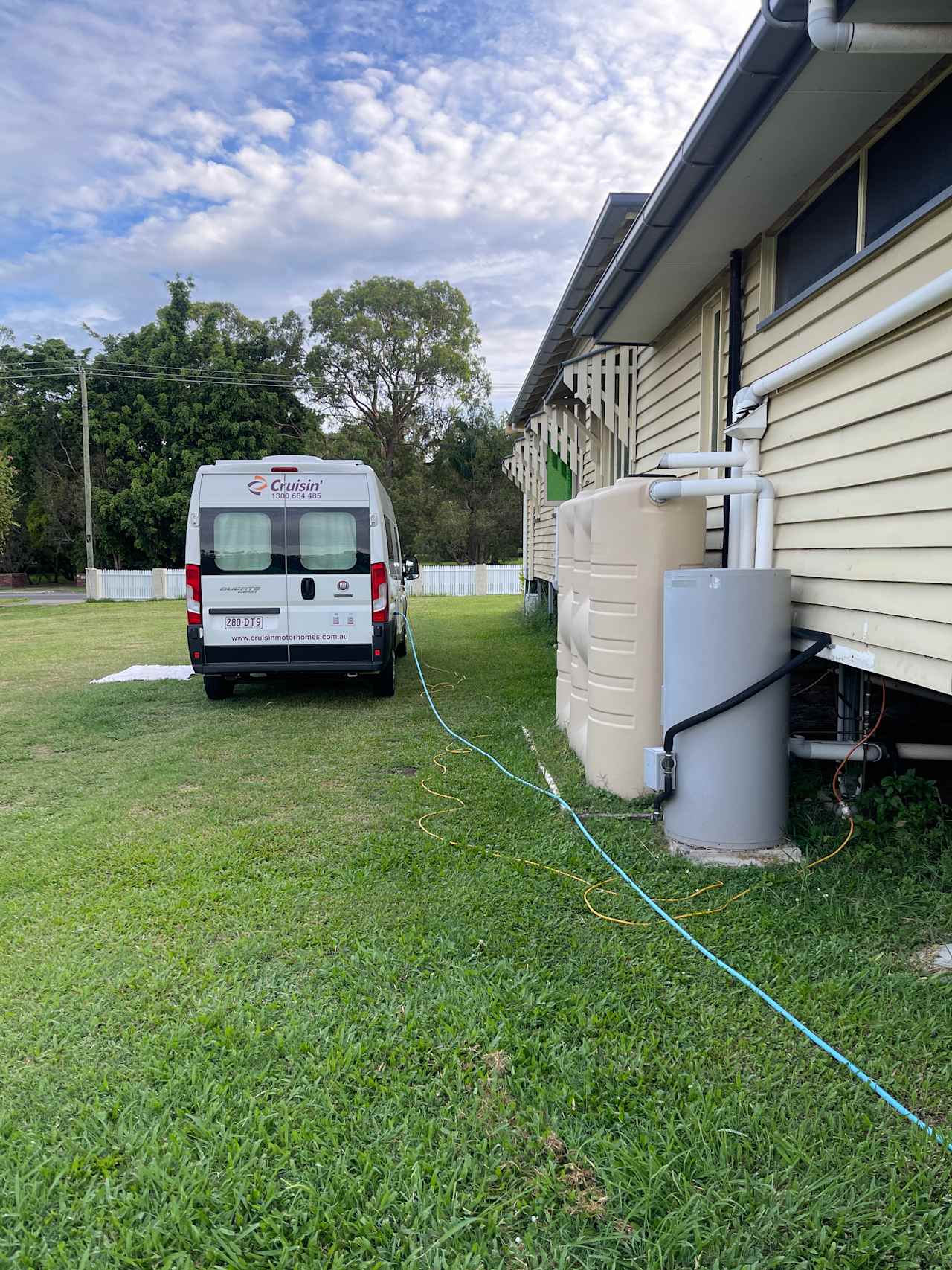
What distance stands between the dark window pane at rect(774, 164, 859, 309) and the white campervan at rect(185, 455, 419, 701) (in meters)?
4.11

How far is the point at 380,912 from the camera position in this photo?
3.40 metres

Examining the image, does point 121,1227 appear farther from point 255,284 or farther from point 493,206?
point 255,284

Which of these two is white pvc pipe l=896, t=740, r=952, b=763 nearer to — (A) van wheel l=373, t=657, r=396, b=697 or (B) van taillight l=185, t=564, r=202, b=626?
(A) van wheel l=373, t=657, r=396, b=697

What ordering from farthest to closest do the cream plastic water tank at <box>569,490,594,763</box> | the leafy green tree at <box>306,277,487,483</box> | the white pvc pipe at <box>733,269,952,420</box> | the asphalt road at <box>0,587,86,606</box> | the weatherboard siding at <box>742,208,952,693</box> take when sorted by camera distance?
the leafy green tree at <box>306,277,487,483</box>, the asphalt road at <box>0,587,86,606</box>, the cream plastic water tank at <box>569,490,594,763</box>, the weatherboard siding at <box>742,208,952,693</box>, the white pvc pipe at <box>733,269,952,420</box>

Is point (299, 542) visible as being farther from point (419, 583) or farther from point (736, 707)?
point (419, 583)

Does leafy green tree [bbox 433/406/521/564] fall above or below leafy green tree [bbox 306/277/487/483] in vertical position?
below

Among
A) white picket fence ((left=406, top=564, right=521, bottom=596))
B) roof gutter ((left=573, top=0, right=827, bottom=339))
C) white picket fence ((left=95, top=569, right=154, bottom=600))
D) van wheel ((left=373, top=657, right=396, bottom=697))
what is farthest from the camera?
white picket fence ((left=406, top=564, right=521, bottom=596))

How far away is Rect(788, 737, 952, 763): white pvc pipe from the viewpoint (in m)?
4.01

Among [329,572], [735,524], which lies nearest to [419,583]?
[329,572]

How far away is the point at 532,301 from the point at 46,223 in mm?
20363

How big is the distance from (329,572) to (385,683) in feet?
4.59

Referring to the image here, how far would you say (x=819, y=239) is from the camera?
A: 14.2 ft

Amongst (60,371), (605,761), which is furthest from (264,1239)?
(60,371)

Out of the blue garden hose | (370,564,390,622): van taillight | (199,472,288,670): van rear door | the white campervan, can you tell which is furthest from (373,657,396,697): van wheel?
the blue garden hose
